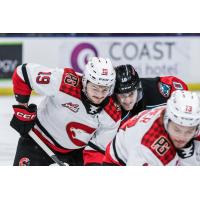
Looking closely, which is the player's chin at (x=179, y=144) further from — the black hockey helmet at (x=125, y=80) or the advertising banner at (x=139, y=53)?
the advertising banner at (x=139, y=53)

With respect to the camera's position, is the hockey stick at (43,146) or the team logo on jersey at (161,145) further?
the hockey stick at (43,146)

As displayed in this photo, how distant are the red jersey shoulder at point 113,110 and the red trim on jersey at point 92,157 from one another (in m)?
0.24

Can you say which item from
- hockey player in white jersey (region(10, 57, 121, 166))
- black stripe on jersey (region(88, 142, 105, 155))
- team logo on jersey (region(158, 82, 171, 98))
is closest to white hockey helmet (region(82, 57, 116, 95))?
hockey player in white jersey (region(10, 57, 121, 166))

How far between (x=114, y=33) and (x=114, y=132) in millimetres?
732

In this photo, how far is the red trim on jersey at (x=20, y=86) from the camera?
3.58 metres

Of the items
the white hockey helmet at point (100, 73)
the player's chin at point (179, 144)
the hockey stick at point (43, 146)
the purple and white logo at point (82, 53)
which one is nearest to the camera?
the player's chin at point (179, 144)

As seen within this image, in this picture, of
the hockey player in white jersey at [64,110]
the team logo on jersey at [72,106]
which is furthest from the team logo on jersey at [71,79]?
the team logo on jersey at [72,106]

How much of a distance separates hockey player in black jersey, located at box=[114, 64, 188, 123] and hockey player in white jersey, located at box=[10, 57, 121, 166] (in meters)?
0.05

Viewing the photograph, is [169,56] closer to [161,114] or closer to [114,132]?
[114,132]

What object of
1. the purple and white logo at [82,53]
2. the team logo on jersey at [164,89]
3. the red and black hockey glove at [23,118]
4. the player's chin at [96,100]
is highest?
the purple and white logo at [82,53]

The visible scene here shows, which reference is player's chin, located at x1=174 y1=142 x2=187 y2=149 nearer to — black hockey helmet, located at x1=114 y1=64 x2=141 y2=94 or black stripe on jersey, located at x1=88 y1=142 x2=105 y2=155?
black hockey helmet, located at x1=114 y1=64 x2=141 y2=94

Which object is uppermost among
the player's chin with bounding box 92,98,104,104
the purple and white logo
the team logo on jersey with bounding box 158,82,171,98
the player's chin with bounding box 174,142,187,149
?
the purple and white logo

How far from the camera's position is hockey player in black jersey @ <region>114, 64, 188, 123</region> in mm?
3533
